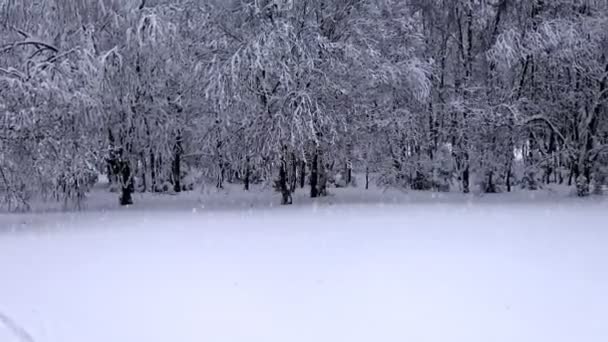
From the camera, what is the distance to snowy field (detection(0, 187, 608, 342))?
18.0 feet

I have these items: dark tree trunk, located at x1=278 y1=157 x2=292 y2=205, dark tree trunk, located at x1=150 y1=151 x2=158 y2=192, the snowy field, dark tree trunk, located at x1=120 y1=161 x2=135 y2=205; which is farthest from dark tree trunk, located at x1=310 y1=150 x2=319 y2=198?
dark tree trunk, located at x1=120 y1=161 x2=135 y2=205

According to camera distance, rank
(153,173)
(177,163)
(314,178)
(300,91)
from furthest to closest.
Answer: (177,163), (153,173), (314,178), (300,91)

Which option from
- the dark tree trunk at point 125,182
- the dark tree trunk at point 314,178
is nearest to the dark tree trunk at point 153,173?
the dark tree trunk at point 125,182

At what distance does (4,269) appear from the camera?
8.53 m

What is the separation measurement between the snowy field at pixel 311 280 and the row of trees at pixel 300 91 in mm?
3114

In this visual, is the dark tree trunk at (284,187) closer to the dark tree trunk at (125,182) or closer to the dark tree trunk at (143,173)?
the dark tree trunk at (143,173)

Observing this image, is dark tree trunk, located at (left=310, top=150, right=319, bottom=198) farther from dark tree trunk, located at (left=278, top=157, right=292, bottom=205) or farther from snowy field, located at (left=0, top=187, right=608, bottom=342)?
snowy field, located at (left=0, top=187, right=608, bottom=342)

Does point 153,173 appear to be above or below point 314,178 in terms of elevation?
above

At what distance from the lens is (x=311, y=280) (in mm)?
7336

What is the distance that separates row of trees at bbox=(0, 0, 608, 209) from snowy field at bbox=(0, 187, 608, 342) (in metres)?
3.11

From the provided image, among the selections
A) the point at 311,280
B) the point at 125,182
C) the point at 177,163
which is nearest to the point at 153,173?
the point at 177,163

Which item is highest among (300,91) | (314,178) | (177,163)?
(300,91)

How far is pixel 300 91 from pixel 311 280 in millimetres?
8920

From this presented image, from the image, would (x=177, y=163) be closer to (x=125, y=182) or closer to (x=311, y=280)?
(x=125, y=182)
